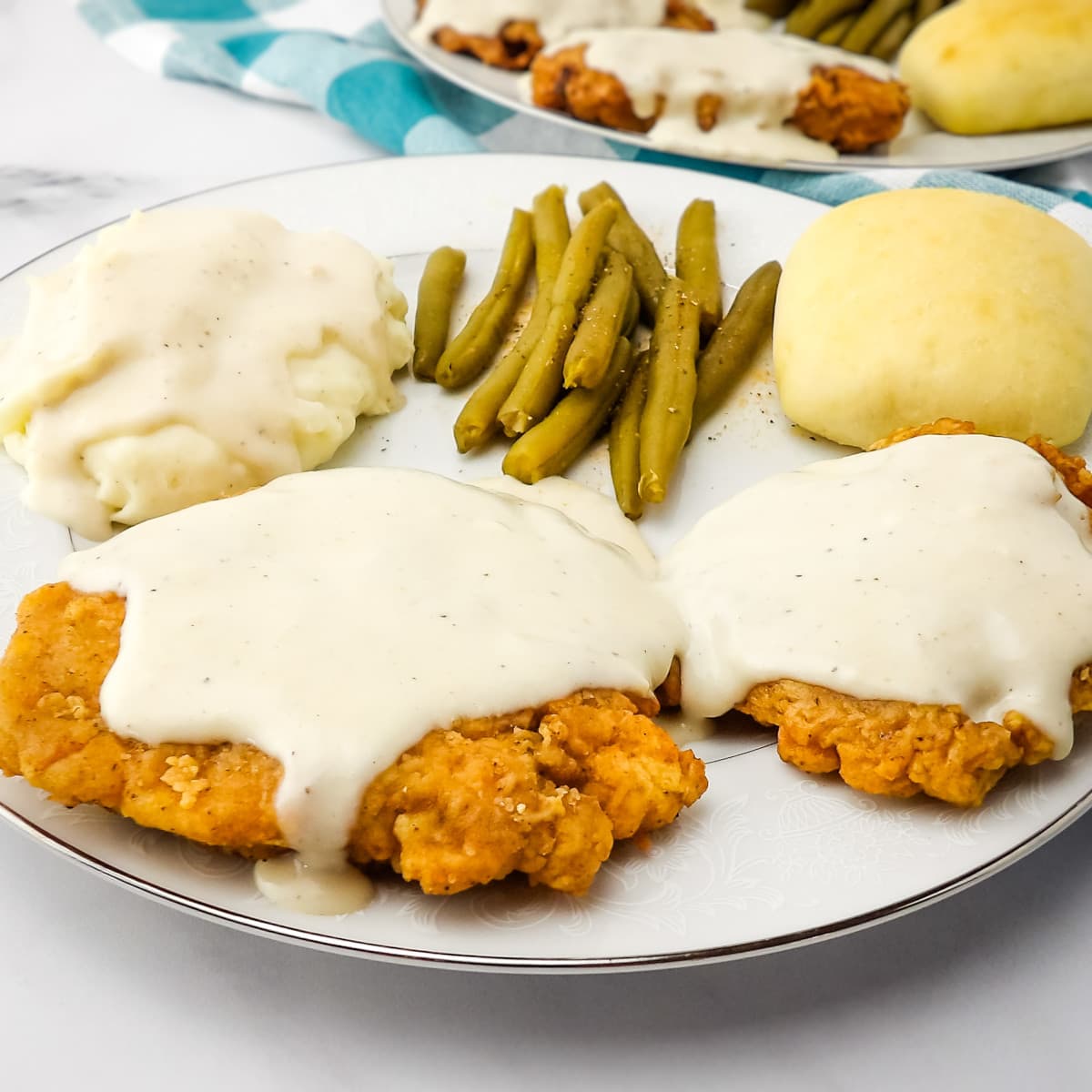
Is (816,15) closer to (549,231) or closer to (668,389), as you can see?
(549,231)

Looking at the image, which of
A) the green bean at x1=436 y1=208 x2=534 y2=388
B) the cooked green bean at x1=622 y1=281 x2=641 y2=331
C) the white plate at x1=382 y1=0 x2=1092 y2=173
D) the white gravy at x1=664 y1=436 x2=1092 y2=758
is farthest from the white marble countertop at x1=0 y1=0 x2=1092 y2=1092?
the white plate at x1=382 y1=0 x2=1092 y2=173

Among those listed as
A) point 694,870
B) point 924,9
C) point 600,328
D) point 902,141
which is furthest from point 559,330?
point 924,9

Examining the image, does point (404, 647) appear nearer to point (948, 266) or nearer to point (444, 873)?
point (444, 873)

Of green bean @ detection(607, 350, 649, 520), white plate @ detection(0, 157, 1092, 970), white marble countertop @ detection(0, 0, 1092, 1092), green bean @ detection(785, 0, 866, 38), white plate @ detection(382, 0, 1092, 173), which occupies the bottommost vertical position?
white marble countertop @ detection(0, 0, 1092, 1092)

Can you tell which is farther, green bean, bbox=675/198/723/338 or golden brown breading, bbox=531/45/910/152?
golden brown breading, bbox=531/45/910/152

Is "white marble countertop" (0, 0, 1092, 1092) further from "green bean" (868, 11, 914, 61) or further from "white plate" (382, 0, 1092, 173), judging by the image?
"green bean" (868, 11, 914, 61)
